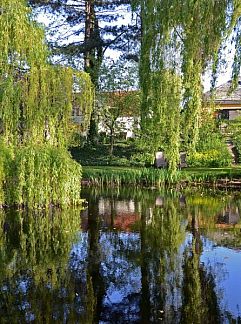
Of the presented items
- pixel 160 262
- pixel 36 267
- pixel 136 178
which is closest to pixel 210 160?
pixel 136 178

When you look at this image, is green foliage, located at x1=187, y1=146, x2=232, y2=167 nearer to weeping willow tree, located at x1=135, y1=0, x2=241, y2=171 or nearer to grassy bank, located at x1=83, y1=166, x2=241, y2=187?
grassy bank, located at x1=83, y1=166, x2=241, y2=187

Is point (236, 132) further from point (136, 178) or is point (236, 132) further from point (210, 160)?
point (136, 178)

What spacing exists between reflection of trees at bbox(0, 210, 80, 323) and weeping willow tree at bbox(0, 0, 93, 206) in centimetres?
107

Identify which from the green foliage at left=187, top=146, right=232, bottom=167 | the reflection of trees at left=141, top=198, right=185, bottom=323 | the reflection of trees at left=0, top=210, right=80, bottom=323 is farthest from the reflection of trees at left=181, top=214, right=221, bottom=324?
the green foliage at left=187, top=146, right=232, bottom=167

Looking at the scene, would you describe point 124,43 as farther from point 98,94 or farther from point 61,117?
point 61,117

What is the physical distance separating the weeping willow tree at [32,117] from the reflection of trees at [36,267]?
1.07 meters

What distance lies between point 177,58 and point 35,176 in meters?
5.53

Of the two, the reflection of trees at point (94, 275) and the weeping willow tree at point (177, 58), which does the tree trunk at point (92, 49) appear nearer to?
the reflection of trees at point (94, 275)

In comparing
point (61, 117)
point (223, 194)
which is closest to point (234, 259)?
point (61, 117)

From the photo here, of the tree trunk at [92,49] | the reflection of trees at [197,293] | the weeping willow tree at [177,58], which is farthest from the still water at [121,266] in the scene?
the tree trunk at [92,49]

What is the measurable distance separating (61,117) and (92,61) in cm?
1381

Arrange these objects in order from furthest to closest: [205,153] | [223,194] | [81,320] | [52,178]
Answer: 1. [205,153]
2. [223,194]
3. [52,178]
4. [81,320]

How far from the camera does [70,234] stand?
10086 mm

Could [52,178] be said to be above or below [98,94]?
below
